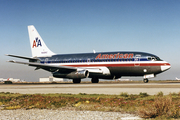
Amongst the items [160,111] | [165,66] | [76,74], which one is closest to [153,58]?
[165,66]

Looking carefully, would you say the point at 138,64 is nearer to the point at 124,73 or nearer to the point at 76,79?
the point at 124,73

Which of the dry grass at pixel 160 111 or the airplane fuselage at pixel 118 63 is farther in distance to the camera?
the airplane fuselage at pixel 118 63

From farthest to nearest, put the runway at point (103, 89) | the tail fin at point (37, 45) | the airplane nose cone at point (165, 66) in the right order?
the tail fin at point (37, 45), the airplane nose cone at point (165, 66), the runway at point (103, 89)

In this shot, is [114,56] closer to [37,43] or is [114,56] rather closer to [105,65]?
[105,65]

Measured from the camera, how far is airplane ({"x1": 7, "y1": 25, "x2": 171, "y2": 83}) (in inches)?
1206

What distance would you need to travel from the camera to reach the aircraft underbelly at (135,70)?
3031 centimetres

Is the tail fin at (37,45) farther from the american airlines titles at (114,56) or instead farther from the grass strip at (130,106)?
the grass strip at (130,106)

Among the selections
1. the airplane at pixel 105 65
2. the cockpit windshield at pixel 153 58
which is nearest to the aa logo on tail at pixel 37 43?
the airplane at pixel 105 65

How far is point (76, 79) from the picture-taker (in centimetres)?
3503

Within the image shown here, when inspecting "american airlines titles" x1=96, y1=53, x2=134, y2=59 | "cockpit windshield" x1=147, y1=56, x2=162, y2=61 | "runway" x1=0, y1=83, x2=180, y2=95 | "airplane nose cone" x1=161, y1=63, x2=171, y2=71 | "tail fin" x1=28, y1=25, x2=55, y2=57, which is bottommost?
"runway" x1=0, y1=83, x2=180, y2=95

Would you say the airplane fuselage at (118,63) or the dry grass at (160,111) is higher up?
the airplane fuselage at (118,63)

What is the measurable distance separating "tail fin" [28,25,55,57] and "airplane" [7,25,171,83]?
279 centimetres

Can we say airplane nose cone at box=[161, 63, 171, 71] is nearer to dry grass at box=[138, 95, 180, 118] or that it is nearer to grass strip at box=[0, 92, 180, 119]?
grass strip at box=[0, 92, 180, 119]

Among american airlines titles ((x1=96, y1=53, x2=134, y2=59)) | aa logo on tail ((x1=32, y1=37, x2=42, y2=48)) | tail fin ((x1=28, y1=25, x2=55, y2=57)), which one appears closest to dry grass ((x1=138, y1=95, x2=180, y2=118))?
american airlines titles ((x1=96, y1=53, x2=134, y2=59))
